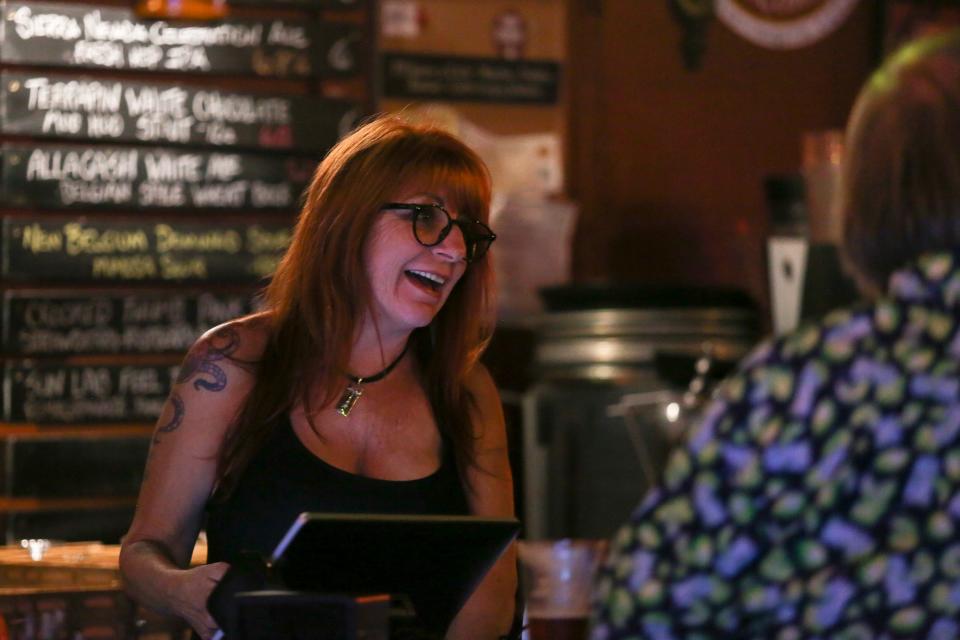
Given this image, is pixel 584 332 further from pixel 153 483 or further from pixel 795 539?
pixel 795 539

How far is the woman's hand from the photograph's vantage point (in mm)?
1963

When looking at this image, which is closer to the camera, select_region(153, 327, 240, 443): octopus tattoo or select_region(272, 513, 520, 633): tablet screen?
select_region(272, 513, 520, 633): tablet screen

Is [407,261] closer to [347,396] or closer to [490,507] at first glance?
[347,396]

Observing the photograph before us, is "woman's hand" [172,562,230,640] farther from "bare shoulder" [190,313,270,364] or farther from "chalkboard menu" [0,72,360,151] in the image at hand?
"chalkboard menu" [0,72,360,151]

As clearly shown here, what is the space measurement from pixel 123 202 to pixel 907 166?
3.61 m

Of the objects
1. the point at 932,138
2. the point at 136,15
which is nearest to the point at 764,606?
the point at 932,138

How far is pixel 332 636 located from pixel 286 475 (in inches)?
25.5

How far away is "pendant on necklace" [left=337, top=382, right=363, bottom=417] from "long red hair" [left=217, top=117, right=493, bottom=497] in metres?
0.02

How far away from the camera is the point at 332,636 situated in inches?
→ 63.0

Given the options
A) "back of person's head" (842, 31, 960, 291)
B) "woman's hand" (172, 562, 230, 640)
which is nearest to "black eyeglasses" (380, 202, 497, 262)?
"woman's hand" (172, 562, 230, 640)

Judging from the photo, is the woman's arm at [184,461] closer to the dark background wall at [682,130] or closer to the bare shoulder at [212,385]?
the bare shoulder at [212,385]

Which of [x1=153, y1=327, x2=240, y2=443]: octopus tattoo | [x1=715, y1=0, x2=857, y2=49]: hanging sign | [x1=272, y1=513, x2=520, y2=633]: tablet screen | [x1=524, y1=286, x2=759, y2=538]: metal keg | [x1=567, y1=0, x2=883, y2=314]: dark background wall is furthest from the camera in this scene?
[x1=715, y1=0, x2=857, y2=49]: hanging sign

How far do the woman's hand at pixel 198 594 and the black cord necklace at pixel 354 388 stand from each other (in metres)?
0.42

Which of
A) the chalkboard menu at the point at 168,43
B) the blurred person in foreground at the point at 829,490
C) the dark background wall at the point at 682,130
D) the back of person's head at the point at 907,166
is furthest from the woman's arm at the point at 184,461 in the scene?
the dark background wall at the point at 682,130
